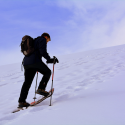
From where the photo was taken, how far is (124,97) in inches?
134

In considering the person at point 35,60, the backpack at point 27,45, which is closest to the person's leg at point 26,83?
the person at point 35,60

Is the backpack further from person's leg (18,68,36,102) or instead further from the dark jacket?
person's leg (18,68,36,102)

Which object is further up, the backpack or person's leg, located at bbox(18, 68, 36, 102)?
the backpack

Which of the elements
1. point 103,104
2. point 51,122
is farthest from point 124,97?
point 51,122

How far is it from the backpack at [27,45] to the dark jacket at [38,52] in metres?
0.11

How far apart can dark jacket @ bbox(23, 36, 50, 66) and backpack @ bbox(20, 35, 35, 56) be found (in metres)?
0.11

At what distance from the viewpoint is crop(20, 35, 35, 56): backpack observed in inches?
140

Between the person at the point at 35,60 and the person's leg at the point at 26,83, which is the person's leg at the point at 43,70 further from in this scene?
the person's leg at the point at 26,83

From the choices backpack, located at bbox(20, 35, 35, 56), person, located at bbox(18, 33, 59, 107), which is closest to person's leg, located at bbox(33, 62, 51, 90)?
person, located at bbox(18, 33, 59, 107)

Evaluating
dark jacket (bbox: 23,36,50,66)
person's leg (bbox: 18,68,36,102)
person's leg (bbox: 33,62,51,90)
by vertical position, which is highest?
dark jacket (bbox: 23,36,50,66)

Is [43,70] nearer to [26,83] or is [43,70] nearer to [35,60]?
[35,60]

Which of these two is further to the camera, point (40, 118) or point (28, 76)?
point (28, 76)

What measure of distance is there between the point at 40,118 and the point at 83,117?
80 cm

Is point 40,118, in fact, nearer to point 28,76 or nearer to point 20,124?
point 20,124
